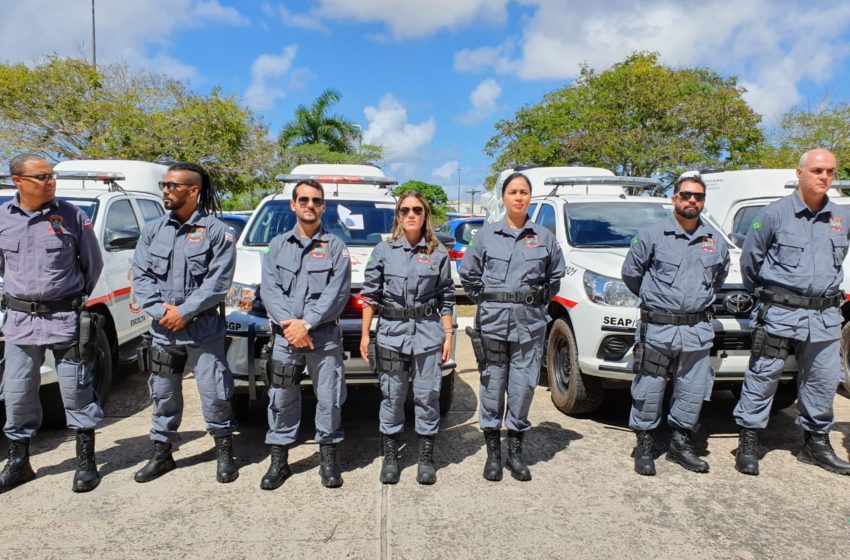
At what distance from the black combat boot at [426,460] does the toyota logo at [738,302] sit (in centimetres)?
218

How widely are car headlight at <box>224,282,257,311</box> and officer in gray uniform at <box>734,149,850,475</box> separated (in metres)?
3.18

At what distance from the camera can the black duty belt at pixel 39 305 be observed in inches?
139

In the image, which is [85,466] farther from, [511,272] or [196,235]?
[511,272]

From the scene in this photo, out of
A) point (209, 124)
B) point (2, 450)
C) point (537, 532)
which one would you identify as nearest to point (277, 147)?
point (209, 124)

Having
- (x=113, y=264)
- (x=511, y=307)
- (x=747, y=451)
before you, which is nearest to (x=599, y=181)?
(x=511, y=307)

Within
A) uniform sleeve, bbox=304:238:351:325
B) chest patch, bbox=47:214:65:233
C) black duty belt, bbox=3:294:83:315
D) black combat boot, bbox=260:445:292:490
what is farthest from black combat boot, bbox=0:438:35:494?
uniform sleeve, bbox=304:238:351:325

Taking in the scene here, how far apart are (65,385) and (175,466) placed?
0.80 meters

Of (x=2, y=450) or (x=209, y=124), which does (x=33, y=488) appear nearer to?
(x=2, y=450)

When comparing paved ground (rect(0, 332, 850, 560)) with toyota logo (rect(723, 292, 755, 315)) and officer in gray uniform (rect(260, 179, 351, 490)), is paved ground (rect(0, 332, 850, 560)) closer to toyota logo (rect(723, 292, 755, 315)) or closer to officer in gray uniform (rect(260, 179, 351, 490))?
officer in gray uniform (rect(260, 179, 351, 490))

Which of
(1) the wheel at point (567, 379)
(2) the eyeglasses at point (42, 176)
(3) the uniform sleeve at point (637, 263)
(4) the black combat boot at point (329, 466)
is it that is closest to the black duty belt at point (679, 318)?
(3) the uniform sleeve at point (637, 263)

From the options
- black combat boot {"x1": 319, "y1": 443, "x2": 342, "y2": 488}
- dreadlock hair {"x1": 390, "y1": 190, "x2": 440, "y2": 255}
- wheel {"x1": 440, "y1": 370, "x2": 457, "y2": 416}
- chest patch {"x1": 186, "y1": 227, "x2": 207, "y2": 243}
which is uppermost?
dreadlock hair {"x1": 390, "y1": 190, "x2": 440, "y2": 255}

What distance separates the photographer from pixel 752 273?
4039 mm

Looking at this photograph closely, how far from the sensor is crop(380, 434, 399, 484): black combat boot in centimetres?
A: 367

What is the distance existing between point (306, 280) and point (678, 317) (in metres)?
2.21
